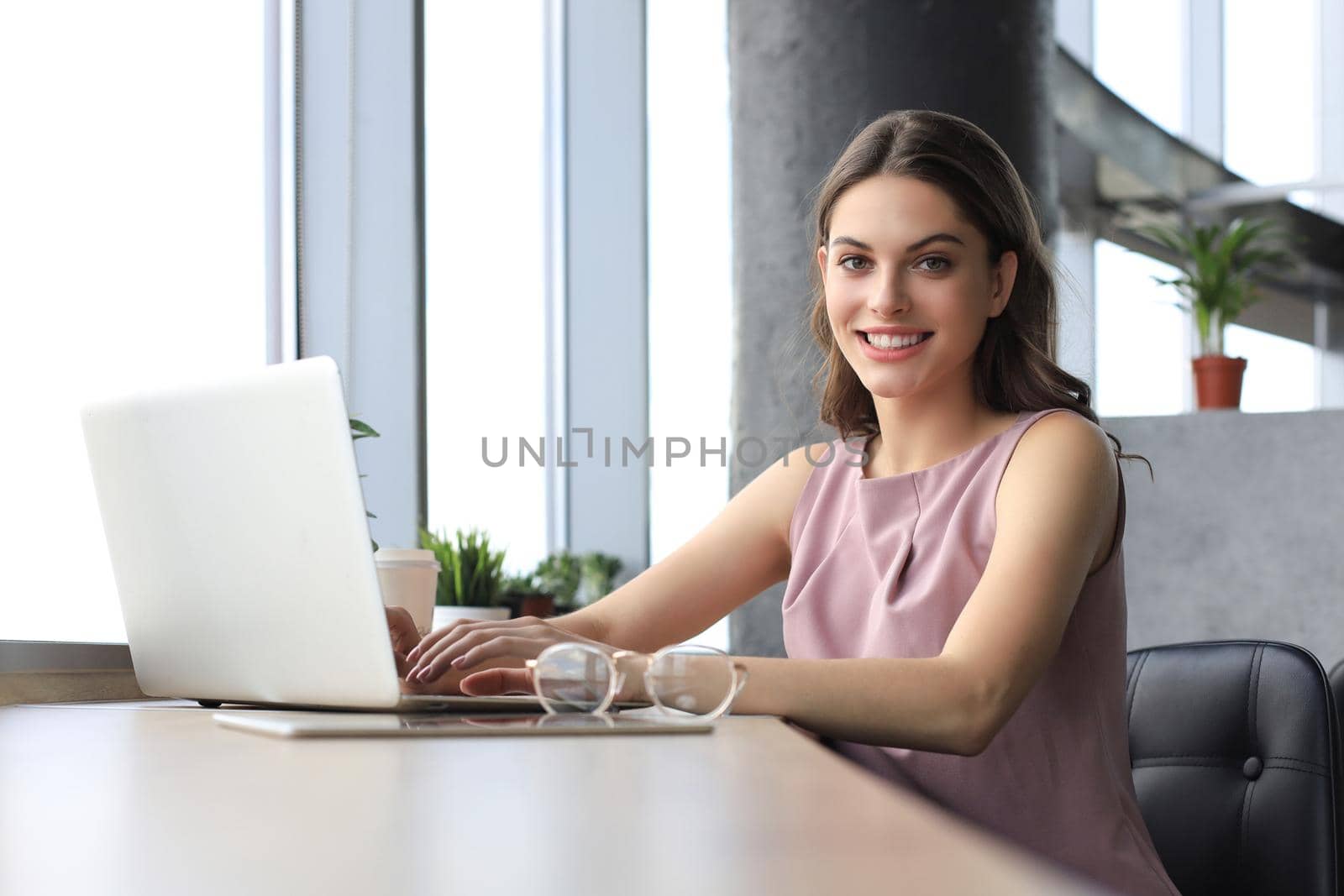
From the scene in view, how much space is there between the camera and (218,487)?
111cm

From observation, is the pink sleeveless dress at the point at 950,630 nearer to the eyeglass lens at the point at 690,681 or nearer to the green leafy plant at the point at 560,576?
the eyeglass lens at the point at 690,681

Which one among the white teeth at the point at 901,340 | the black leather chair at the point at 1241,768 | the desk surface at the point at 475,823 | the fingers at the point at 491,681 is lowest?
the black leather chair at the point at 1241,768

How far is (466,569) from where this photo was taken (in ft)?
10.5

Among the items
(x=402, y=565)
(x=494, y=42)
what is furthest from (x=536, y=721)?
(x=494, y=42)

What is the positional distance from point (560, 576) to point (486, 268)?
1.10 metres

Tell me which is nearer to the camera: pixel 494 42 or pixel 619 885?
pixel 619 885

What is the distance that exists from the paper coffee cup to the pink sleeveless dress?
0.46 metres

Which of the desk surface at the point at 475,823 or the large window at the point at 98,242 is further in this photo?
the large window at the point at 98,242

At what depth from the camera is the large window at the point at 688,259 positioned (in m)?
4.81

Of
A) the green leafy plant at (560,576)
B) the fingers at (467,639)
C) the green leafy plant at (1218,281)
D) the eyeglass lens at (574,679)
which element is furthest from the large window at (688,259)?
the eyeglass lens at (574,679)

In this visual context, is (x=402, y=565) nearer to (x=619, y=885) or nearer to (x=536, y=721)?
(x=536, y=721)

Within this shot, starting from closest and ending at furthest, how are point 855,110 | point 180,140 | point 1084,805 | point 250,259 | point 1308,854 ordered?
point 1308,854
point 1084,805
point 180,140
point 250,259
point 855,110

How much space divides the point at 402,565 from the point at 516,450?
2785 millimetres

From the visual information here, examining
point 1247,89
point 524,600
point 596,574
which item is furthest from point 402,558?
point 1247,89
